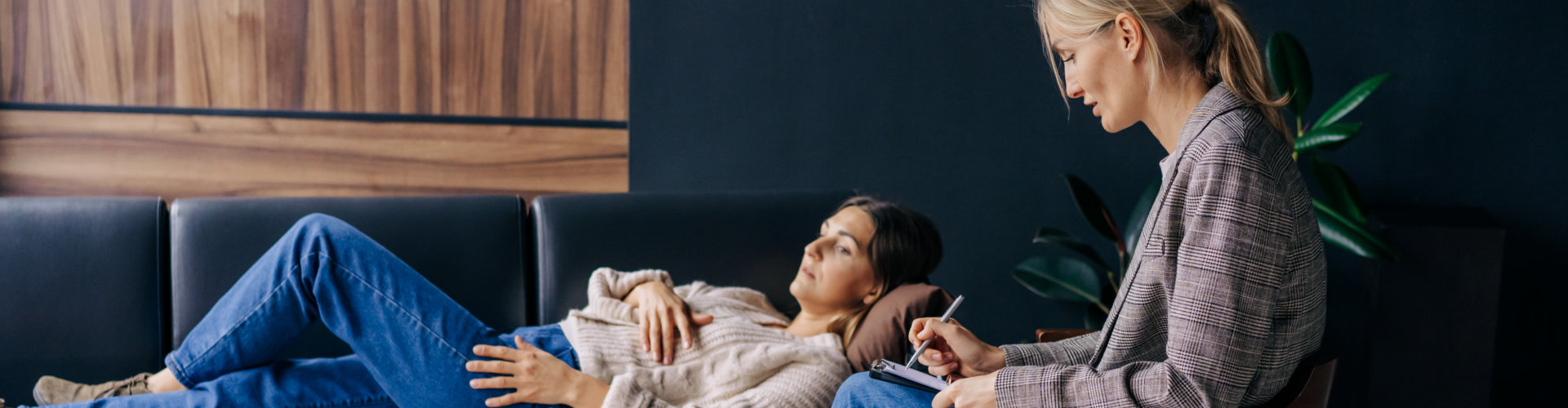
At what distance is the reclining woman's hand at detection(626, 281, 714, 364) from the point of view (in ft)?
5.69

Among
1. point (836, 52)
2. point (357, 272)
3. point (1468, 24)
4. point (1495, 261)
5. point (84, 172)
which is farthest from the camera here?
point (836, 52)

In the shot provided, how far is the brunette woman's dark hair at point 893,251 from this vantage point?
6.19 ft

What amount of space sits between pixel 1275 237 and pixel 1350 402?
6.92ft

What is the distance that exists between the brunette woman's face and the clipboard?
617 millimetres

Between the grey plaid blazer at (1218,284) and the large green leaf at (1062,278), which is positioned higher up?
the grey plaid blazer at (1218,284)

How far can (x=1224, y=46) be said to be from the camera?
3.67ft

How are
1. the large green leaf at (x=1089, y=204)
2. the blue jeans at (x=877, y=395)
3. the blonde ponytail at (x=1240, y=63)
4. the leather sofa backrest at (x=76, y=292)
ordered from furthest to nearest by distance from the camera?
the large green leaf at (x=1089, y=204)
the leather sofa backrest at (x=76, y=292)
the blue jeans at (x=877, y=395)
the blonde ponytail at (x=1240, y=63)

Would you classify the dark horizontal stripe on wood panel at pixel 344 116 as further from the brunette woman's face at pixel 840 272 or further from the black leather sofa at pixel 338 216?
the brunette woman's face at pixel 840 272

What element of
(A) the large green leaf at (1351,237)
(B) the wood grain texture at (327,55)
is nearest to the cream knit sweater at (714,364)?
(B) the wood grain texture at (327,55)

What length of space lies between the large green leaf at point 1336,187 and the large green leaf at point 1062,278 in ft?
1.95

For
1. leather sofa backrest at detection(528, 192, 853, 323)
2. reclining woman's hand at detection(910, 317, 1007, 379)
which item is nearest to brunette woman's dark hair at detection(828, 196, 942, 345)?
leather sofa backrest at detection(528, 192, 853, 323)

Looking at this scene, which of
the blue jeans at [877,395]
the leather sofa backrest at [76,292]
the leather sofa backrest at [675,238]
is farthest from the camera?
the leather sofa backrest at [675,238]

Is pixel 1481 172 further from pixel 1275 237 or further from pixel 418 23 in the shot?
pixel 418 23

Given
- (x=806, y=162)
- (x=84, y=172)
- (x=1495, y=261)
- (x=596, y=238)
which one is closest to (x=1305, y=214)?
(x=596, y=238)
